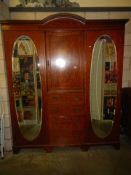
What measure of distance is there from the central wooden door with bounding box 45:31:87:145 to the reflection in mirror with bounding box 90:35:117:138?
0.61 feet

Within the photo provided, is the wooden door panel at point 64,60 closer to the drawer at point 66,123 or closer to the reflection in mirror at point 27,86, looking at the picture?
the reflection in mirror at point 27,86

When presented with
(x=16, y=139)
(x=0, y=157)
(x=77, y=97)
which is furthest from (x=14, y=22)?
(x=0, y=157)

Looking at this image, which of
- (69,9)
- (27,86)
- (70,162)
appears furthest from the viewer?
(69,9)

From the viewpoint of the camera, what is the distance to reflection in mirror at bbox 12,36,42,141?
220 centimetres

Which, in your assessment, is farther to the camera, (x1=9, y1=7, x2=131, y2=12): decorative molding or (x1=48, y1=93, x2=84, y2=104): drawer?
(x1=9, y1=7, x2=131, y2=12): decorative molding

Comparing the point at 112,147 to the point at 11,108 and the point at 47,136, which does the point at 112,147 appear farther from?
the point at 11,108

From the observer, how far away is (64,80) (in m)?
2.24

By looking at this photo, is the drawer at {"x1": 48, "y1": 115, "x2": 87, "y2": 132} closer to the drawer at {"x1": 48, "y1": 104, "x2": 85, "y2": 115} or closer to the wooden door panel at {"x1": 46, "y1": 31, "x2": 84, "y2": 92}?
the drawer at {"x1": 48, "y1": 104, "x2": 85, "y2": 115}

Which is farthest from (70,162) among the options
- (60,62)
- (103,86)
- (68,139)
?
(60,62)

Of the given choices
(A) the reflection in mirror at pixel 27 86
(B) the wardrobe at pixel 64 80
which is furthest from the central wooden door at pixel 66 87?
(A) the reflection in mirror at pixel 27 86

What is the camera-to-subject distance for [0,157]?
2.30 m

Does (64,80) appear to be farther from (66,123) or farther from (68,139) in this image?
(68,139)

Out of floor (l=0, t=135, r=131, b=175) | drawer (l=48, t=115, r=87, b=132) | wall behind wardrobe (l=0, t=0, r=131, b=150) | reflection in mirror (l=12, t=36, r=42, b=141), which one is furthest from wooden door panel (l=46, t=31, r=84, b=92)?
floor (l=0, t=135, r=131, b=175)

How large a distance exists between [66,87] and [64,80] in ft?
0.34
